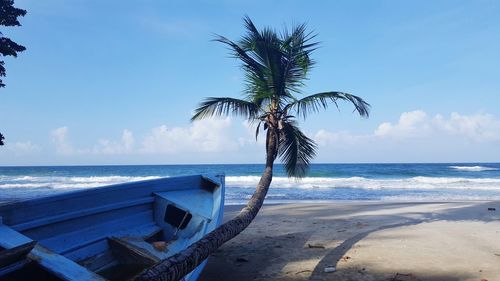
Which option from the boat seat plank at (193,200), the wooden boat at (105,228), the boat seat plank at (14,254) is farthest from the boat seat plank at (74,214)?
the boat seat plank at (14,254)

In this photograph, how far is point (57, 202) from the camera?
3.94m

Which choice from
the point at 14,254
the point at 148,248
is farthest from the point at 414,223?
the point at 14,254

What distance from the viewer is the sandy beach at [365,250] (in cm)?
483

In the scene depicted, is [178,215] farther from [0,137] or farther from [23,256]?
[0,137]

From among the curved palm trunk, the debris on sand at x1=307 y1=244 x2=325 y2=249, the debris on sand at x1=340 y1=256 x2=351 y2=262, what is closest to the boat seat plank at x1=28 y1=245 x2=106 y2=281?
the curved palm trunk

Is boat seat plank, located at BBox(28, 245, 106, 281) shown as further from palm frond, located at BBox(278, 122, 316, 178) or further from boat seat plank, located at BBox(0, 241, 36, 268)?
palm frond, located at BBox(278, 122, 316, 178)

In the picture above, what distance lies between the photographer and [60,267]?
2703 millimetres

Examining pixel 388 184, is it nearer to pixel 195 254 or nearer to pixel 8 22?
pixel 8 22

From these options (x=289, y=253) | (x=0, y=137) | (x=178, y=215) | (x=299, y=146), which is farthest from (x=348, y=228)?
(x=0, y=137)

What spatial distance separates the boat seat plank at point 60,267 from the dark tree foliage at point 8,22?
9641 mm

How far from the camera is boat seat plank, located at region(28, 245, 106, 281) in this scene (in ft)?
8.64

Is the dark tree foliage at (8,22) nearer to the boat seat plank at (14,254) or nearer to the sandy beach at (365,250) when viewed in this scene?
the sandy beach at (365,250)

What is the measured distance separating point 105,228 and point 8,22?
28.7 ft

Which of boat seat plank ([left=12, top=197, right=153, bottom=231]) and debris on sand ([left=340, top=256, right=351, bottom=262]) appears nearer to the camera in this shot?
boat seat plank ([left=12, top=197, right=153, bottom=231])
